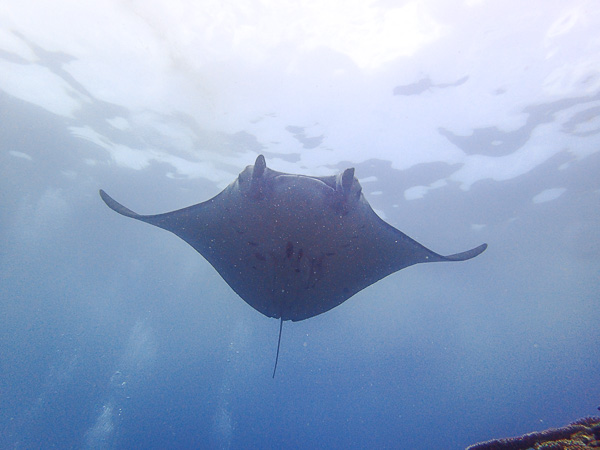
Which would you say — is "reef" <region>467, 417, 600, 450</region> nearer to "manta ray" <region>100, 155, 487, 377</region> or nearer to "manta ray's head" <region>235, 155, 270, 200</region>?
"manta ray" <region>100, 155, 487, 377</region>

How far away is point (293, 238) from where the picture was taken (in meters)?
3.40

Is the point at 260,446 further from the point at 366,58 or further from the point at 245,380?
the point at 366,58

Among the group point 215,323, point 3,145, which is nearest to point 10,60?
point 3,145

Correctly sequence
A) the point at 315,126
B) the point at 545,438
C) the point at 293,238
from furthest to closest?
the point at 315,126, the point at 293,238, the point at 545,438

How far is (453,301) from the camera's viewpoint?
1706 inches

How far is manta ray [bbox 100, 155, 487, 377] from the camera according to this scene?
3070 millimetres

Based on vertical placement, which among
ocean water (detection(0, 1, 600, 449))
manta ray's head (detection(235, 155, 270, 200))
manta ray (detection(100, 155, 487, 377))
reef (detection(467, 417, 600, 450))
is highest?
ocean water (detection(0, 1, 600, 449))

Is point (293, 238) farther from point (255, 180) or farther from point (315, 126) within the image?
point (315, 126)

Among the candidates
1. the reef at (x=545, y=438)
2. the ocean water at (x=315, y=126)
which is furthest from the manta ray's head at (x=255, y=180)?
the ocean water at (x=315, y=126)

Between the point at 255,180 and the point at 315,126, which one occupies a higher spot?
the point at 315,126

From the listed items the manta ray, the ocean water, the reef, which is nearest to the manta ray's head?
the manta ray

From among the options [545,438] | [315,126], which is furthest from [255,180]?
[315,126]

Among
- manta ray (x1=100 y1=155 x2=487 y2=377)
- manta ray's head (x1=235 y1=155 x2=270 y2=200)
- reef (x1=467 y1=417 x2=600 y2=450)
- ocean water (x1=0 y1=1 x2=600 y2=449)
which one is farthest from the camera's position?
ocean water (x1=0 y1=1 x2=600 y2=449)

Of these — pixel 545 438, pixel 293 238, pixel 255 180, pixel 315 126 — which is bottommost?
pixel 545 438
